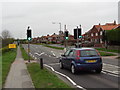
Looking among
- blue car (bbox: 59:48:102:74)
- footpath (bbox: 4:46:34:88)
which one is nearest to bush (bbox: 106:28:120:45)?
blue car (bbox: 59:48:102:74)

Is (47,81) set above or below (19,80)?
above

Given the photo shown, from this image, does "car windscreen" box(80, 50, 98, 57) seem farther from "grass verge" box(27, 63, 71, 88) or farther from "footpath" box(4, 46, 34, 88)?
"footpath" box(4, 46, 34, 88)

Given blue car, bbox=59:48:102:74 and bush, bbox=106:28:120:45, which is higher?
bush, bbox=106:28:120:45

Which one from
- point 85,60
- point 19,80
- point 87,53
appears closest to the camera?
point 19,80

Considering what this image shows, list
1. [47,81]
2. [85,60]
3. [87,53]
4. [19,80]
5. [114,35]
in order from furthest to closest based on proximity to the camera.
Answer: [114,35] → [87,53] → [85,60] → [19,80] → [47,81]

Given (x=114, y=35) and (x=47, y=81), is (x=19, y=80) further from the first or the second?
(x=114, y=35)

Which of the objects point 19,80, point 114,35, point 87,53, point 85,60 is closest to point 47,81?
point 19,80

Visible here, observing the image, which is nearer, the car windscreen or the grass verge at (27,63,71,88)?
the grass verge at (27,63,71,88)

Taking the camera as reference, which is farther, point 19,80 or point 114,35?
point 114,35

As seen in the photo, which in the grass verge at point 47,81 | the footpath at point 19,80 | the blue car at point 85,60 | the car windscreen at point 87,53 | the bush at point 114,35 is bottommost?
the footpath at point 19,80

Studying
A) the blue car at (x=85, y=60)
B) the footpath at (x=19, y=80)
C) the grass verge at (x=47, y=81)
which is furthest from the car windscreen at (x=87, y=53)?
the footpath at (x=19, y=80)

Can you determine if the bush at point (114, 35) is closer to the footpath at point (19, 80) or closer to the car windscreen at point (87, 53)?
the car windscreen at point (87, 53)

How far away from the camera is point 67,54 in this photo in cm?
1228

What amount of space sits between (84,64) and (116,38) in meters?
27.7
